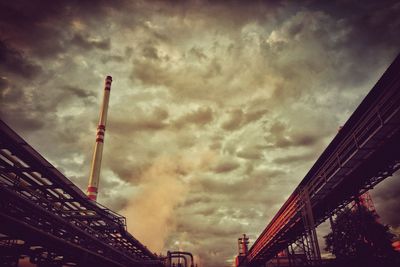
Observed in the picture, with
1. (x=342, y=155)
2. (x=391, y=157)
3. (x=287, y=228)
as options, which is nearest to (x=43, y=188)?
(x=342, y=155)

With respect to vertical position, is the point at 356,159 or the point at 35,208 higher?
the point at 356,159

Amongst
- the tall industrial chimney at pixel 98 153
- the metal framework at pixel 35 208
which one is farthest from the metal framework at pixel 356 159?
the tall industrial chimney at pixel 98 153

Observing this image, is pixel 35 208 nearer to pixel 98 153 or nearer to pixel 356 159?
pixel 356 159

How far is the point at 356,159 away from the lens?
10898 millimetres

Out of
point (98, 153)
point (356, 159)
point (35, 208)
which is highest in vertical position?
point (98, 153)

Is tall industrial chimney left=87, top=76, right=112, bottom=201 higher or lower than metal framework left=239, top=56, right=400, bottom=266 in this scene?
higher

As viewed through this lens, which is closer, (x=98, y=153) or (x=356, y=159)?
(x=356, y=159)

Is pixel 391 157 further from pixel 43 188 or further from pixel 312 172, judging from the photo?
pixel 43 188

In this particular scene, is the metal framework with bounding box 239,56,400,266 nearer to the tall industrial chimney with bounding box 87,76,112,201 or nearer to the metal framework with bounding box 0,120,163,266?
the metal framework with bounding box 0,120,163,266

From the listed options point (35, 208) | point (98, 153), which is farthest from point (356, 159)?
point (98, 153)

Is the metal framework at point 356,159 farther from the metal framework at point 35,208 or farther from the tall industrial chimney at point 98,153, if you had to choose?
the tall industrial chimney at point 98,153

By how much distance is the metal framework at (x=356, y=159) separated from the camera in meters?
8.65

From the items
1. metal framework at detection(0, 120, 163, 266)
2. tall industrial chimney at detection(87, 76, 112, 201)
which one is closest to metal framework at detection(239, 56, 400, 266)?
metal framework at detection(0, 120, 163, 266)

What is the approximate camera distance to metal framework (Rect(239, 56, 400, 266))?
28.4ft
